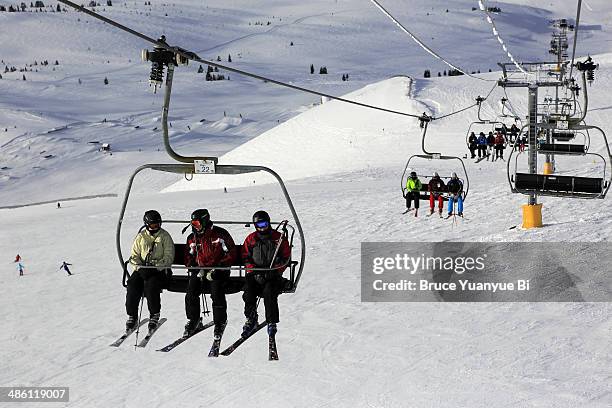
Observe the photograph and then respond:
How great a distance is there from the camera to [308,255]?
70.1 ft

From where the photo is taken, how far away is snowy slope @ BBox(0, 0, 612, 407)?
491 inches

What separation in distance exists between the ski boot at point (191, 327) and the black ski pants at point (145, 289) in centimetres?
41

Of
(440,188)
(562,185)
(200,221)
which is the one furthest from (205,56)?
(200,221)

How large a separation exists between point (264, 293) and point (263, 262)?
1.17 ft

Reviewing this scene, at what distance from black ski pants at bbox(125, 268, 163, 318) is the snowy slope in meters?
3.47

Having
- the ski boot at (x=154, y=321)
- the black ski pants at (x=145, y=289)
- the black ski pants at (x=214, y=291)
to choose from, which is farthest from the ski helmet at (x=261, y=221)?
the ski boot at (x=154, y=321)

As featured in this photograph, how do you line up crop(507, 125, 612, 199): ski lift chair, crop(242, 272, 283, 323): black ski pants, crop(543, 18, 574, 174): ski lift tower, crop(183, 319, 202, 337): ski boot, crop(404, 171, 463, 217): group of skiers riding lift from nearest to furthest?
crop(183, 319, 202, 337): ski boot < crop(242, 272, 283, 323): black ski pants < crop(507, 125, 612, 199): ski lift chair < crop(404, 171, 463, 217): group of skiers riding lift < crop(543, 18, 574, 174): ski lift tower

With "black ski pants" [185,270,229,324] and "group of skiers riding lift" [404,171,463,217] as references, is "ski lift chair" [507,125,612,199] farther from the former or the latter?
"black ski pants" [185,270,229,324]

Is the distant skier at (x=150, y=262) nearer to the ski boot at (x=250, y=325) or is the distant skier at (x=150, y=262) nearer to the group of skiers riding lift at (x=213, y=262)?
the group of skiers riding lift at (x=213, y=262)

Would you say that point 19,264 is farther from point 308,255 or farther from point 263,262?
point 263,262

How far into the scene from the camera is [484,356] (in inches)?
518

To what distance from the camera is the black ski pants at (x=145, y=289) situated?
890cm

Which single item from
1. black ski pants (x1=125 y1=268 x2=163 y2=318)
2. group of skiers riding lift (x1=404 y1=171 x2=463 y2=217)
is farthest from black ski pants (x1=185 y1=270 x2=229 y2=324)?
group of skiers riding lift (x1=404 y1=171 x2=463 y2=217)

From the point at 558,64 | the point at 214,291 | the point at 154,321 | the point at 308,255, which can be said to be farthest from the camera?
the point at 558,64
